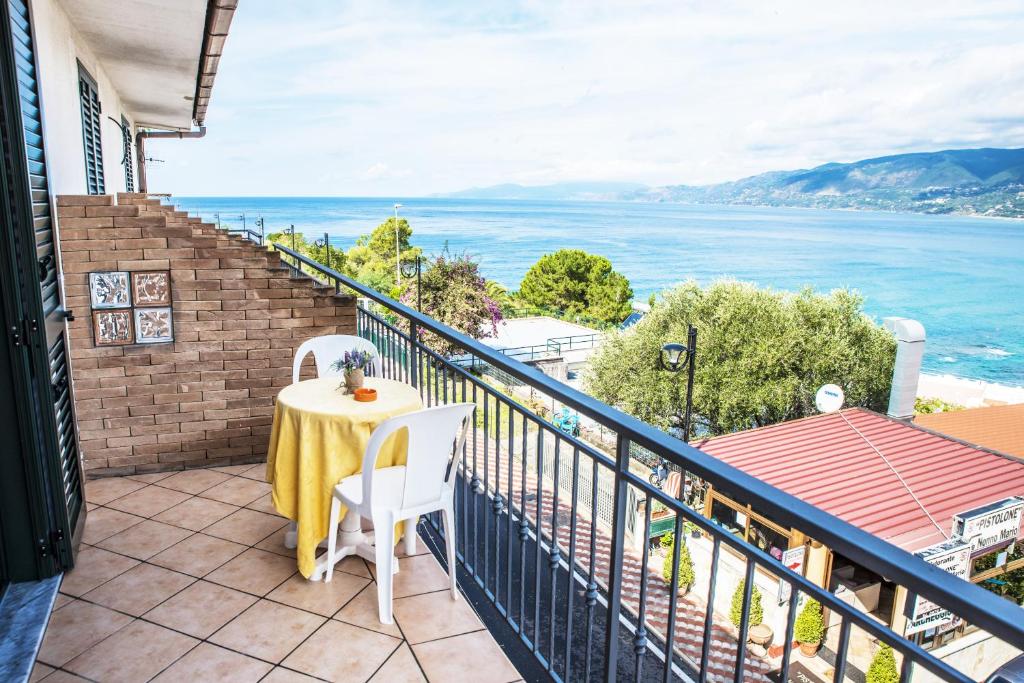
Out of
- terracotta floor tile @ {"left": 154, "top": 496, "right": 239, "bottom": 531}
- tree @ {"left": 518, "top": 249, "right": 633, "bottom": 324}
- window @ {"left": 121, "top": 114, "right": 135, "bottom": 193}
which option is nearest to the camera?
terracotta floor tile @ {"left": 154, "top": 496, "right": 239, "bottom": 531}

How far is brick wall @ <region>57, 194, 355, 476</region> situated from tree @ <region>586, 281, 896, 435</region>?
2026cm

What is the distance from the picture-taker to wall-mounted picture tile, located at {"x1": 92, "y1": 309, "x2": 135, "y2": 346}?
3.85 metres

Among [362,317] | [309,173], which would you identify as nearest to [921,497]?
[362,317]

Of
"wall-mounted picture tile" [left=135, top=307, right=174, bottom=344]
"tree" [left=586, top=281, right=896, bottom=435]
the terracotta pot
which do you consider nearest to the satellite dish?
the terracotta pot

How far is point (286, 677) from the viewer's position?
224 cm

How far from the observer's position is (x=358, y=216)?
127438 mm

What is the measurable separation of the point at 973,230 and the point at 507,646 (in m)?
171

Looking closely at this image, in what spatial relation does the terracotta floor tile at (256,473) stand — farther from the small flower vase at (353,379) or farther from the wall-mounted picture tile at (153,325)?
the small flower vase at (353,379)

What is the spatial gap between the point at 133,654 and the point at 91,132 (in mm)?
5046

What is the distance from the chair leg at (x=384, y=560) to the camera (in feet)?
8.04

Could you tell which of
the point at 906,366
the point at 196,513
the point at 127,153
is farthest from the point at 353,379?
the point at 906,366

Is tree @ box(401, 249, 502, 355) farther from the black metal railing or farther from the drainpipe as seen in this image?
the black metal railing

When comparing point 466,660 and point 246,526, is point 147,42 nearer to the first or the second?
point 246,526

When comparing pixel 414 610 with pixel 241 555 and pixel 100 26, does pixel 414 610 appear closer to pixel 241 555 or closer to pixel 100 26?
pixel 241 555
